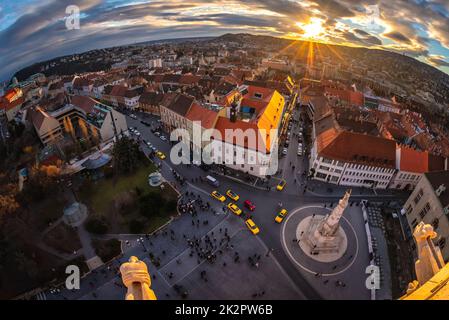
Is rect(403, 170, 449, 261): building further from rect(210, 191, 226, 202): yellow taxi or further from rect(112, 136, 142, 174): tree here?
rect(112, 136, 142, 174): tree

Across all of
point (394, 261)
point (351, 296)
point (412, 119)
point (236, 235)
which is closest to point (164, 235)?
point (236, 235)

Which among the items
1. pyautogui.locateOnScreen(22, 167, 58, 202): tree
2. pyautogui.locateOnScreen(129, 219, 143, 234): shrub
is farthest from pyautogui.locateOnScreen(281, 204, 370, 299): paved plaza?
pyautogui.locateOnScreen(22, 167, 58, 202): tree

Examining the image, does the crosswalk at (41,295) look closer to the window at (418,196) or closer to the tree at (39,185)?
the tree at (39,185)

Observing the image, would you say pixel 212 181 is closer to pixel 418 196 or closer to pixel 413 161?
pixel 418 196

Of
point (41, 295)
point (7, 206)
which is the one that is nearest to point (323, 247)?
point (41, 295)

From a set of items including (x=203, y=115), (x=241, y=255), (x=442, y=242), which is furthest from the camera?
(x=203, y=115)

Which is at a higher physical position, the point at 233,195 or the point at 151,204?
the point at 151,204

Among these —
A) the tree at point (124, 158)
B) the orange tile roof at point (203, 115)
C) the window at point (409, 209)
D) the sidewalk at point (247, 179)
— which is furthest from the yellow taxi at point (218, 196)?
the window at point (409, 209)
